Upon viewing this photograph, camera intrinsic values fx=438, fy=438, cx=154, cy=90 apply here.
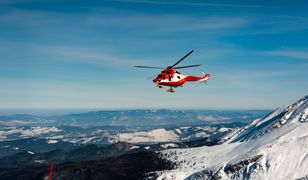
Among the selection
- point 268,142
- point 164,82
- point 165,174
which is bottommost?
point 165,174

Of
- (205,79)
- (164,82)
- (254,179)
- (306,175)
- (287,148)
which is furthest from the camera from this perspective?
(287,148)

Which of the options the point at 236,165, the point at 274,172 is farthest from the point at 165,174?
the point at 274,172

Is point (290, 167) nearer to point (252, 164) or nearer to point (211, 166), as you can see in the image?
point (252, 164)

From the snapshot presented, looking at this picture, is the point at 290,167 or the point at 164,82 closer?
the point at 164,82

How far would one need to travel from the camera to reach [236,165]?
606ft

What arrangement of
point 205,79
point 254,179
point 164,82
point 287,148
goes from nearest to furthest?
point 164,82 < point 205,79 < point 254,179 < point 287,148

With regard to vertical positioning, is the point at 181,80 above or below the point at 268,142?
above

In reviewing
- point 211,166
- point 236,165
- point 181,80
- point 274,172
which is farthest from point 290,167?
point 181,80

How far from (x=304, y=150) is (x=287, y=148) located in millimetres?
7220

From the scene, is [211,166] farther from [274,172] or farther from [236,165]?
[274,172]

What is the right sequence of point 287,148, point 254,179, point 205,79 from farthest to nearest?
point 287,148 → point 254,179 → point 205,79

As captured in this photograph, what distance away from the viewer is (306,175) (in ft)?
531

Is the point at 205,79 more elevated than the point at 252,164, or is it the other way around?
the point at 205,79

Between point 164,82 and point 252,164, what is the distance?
94.6 metres
